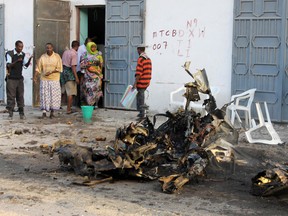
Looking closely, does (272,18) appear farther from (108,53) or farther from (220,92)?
(108,53)

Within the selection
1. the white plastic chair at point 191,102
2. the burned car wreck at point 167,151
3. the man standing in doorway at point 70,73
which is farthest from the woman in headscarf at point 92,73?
the burned car wreck at point 167,151

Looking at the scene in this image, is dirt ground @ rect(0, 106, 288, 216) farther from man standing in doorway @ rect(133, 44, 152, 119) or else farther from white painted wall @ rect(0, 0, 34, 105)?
white painted wall @ rect(0, 0, 34, 105)

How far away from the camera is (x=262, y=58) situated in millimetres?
11109

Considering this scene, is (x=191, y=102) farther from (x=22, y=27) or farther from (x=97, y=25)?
(x=22, y=27)

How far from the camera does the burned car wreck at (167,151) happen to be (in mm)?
6324

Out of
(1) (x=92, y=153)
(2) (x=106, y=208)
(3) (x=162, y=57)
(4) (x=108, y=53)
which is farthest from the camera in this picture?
(4) (x=108, y=53)

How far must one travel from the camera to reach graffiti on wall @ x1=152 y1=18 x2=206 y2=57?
12.0 metres

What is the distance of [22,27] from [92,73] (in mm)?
2716

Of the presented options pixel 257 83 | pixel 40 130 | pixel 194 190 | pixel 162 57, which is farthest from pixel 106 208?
pixel 162 57

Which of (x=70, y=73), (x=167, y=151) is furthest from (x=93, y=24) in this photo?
(x=167, y=151)

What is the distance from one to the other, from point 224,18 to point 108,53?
10.5 ft

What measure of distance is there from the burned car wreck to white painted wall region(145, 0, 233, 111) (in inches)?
180

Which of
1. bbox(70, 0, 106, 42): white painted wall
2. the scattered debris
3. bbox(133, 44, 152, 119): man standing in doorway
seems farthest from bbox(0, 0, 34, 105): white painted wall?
the scattered debris

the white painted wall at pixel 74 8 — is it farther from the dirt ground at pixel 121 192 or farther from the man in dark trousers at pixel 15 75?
the dirt ground at pixel 121 192
